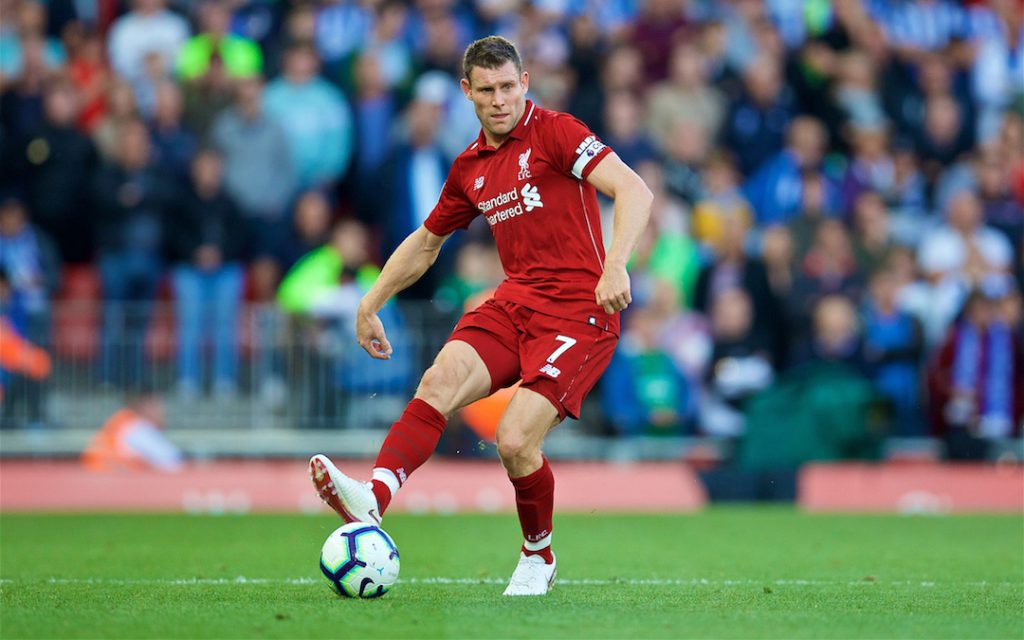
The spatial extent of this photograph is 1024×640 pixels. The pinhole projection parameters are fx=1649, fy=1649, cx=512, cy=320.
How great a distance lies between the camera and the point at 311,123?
55.9ft

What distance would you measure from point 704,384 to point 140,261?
18.5ft

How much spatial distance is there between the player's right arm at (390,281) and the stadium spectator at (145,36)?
1012 centimetres

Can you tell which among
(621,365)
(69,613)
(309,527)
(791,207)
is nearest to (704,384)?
(621,365)

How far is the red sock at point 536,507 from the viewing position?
788cm

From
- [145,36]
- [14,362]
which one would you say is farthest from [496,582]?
[145,36]

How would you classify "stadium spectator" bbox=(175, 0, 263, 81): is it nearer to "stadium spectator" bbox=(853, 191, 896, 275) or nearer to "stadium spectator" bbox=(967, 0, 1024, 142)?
"stadium spectator" bbox=(853, 191, 896, 275)

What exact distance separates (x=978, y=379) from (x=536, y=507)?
9.23m

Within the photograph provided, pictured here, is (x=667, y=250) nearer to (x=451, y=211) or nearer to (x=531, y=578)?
(x=451, y=211)

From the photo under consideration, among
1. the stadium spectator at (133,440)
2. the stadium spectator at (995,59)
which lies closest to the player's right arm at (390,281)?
the stadium spectator at (133,440)

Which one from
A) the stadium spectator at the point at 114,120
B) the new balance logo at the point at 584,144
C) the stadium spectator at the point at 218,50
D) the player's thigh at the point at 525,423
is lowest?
the player's thigh at the point at 525,423

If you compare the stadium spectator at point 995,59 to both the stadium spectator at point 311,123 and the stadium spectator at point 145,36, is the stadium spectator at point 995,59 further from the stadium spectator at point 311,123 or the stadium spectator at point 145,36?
the stadium spectator at point 145,36

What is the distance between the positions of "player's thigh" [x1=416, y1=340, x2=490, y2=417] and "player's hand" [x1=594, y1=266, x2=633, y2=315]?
2.53 ft

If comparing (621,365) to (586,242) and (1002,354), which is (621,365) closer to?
(1002,354)

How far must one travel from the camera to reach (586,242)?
8008 millimetres
